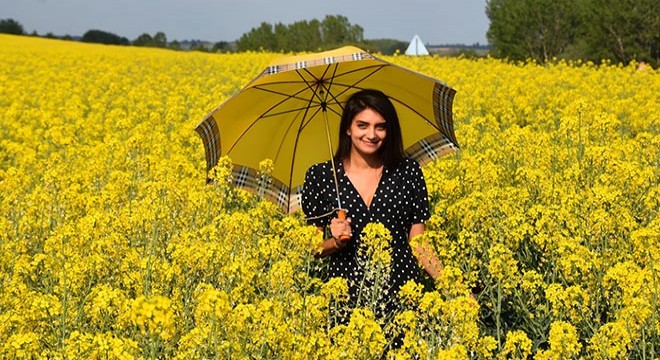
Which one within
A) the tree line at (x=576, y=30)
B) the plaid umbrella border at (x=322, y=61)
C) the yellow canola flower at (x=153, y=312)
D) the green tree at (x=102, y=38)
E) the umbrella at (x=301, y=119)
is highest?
the tree line at (x=576, y=30)

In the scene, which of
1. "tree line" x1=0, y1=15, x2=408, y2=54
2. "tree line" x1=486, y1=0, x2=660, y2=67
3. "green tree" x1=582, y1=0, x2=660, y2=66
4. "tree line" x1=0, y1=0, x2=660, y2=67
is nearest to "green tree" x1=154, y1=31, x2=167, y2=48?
"tree line" x1=0, y1=15, x2=408, y2=54

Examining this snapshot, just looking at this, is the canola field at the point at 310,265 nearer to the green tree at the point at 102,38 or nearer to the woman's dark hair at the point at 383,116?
the woman's dark hair at the point at 383,116

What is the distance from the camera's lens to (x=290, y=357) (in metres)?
2.78

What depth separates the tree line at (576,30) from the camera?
34.6 metres

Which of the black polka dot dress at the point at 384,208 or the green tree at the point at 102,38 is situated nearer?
the black polka dot dress at the point at 384,208

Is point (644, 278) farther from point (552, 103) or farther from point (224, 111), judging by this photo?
point (552, 103)

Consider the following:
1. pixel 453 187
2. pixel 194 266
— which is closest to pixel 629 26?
pixel 453 187

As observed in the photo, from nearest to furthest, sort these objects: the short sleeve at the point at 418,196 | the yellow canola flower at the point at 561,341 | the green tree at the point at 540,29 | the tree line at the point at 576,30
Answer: the yellow canola flower at the point at 561,341, the short sleeve at the point at 418,196, the tree line at the point at 576,30, the green tree at the point at 540,29

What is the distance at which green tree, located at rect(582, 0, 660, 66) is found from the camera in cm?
3432

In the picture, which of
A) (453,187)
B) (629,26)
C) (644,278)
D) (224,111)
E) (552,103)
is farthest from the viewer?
(629,26)

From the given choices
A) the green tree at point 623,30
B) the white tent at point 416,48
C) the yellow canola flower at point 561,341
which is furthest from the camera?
the green tree at point 623,30

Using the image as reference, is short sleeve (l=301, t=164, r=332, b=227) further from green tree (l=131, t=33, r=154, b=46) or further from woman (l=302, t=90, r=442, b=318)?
green tree (l=131, t=33, r=154, b=46)

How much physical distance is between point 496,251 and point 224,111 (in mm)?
1657

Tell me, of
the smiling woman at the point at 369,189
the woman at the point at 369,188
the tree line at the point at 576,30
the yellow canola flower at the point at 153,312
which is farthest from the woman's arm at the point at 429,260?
the tree line at the point at 576,30
